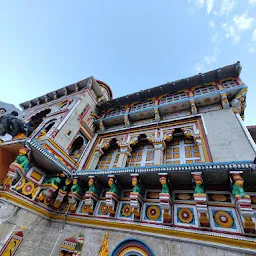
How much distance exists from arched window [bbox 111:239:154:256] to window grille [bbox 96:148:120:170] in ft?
9.81

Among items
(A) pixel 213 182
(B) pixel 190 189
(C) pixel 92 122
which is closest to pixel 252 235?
(A) pixel 213 182

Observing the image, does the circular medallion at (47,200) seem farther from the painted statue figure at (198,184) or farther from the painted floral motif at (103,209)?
the painted statue figure at (198,184)

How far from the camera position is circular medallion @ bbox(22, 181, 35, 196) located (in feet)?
16.2

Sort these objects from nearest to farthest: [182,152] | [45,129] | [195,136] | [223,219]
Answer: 1. [223,219]
2. [195,136]
3. [182,152]
4. [45,129]

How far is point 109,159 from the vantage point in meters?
7.09

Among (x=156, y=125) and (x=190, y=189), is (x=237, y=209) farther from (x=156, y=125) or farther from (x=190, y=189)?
(x=156, y=125)

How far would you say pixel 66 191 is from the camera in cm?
560

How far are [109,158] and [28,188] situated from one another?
326cm

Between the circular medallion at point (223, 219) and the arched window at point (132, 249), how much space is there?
1.71 m

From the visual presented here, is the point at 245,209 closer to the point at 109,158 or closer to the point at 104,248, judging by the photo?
the point at 104,248

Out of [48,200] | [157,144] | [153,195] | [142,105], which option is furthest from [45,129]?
[153,195]

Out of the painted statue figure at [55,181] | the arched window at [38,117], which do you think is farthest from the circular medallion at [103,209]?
the arched window at [38,117]

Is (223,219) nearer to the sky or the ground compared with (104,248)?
nearer to the sky

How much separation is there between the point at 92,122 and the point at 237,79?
7315 mm
